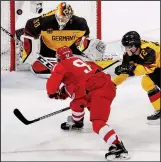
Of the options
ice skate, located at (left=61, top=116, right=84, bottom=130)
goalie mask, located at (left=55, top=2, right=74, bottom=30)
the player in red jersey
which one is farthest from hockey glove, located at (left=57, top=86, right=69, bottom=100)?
A: goalie mask, located at (left=55, top=2, right=74, bottom=30)

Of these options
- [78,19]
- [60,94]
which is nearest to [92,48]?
[78,19]

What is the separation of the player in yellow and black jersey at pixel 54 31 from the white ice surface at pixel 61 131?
38cm

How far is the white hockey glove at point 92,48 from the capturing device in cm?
405

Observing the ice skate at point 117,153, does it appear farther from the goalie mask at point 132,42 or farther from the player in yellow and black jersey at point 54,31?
the player in yellow and black jersey at point 54,31

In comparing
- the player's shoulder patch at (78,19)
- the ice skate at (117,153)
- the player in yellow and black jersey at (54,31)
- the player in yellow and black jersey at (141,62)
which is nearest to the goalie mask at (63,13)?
the player in yellow and black jersey at (54,31)

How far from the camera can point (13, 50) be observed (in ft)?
13.5

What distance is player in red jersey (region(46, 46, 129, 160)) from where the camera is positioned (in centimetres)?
256

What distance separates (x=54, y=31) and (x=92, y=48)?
319mm

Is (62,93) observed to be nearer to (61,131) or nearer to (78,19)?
(61,131)

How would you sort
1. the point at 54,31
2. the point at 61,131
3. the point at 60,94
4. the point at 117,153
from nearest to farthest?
the point at 117,153 < the point at 60,94 < the point at 61,131 < the point at 54,31

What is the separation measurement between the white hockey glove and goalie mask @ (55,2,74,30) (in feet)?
0.85

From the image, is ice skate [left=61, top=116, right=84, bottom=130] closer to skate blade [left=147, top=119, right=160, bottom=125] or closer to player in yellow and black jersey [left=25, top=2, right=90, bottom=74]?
skate blade [left=147, top=119, right=160, bottom=125]

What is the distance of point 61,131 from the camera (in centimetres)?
296

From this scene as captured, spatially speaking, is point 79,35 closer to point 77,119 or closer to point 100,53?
point 100,53
